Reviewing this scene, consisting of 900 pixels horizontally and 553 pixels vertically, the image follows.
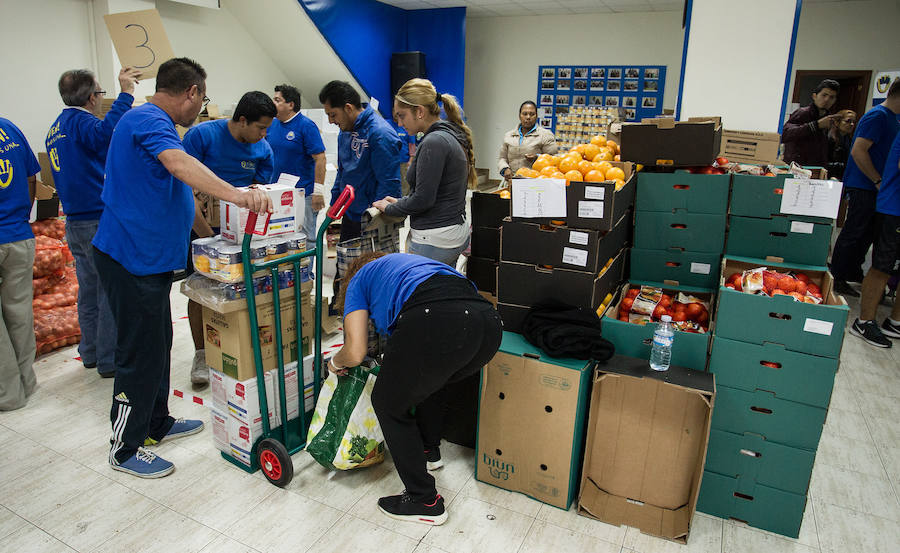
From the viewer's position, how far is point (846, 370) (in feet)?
12.3

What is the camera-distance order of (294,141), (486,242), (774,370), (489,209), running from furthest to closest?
(294,141) < (486,242) < (489,209) < (774,370)

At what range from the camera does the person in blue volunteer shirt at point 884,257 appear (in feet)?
13.3

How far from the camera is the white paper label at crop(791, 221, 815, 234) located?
2568mm

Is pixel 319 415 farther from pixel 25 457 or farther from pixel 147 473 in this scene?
pixel 25 457

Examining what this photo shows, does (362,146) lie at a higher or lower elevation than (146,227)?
higher

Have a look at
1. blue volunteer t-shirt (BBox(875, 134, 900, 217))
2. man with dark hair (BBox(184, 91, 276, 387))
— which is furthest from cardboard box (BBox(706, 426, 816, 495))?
blue volunteer t-shirt (BBox(875, 134, 900, 217))

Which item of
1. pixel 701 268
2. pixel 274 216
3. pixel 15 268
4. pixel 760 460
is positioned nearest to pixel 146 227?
pixel 274 216

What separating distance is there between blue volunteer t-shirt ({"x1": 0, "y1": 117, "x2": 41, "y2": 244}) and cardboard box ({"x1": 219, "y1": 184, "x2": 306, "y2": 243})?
1.36 metres

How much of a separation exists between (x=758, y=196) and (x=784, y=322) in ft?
2.56

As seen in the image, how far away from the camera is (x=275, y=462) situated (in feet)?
7.88

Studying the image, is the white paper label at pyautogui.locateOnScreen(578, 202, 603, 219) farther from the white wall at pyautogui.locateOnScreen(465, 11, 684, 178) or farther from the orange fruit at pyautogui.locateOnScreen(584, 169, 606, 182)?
the white wall at pyautogui.locateOnScreen(465, 11, 684, 178)

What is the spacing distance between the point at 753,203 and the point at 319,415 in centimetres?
224

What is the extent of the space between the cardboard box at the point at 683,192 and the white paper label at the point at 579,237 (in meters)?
0.67

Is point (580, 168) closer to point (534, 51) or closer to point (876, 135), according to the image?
point (876, 135)
